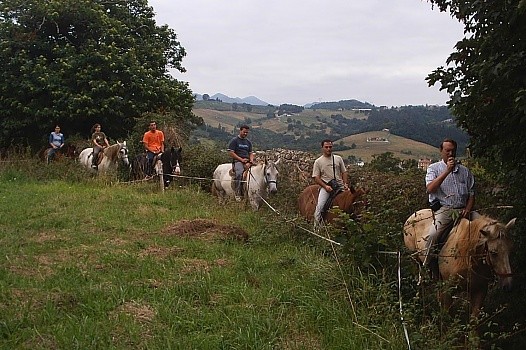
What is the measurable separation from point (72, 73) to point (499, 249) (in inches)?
739

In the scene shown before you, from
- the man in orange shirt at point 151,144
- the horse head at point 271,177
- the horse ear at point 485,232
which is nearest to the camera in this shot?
the horse ear at point 485,232

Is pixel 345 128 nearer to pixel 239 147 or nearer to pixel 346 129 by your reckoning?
pixel 346 129

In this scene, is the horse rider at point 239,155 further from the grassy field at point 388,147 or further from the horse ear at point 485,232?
Result: the grassy field at point 388,147

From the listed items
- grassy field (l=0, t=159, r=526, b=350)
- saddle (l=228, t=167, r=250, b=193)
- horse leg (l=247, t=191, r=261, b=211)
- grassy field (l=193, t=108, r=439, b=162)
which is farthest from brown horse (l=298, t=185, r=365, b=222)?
grassy field (l=193, t=108, r=439, b=162)

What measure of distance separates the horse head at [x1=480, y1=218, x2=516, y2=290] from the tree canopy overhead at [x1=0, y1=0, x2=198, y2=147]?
16.0 metres

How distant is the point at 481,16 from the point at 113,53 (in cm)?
1809

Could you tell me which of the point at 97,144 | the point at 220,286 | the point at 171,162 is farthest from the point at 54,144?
the point at 220,286

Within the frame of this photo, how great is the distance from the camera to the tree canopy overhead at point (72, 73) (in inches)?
796

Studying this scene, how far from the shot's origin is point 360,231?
5852mm

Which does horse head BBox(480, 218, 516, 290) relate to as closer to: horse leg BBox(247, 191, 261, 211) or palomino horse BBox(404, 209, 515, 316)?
palomino horse BBox(404, 209, 515, 316)

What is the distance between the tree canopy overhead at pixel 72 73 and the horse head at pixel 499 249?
1596 cm

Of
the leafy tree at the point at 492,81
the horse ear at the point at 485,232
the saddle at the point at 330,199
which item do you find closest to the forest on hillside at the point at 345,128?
the saddle at the point at 330,199

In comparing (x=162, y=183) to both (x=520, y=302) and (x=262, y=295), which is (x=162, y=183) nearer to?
(x=262, y=295)

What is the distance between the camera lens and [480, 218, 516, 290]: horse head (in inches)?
203
